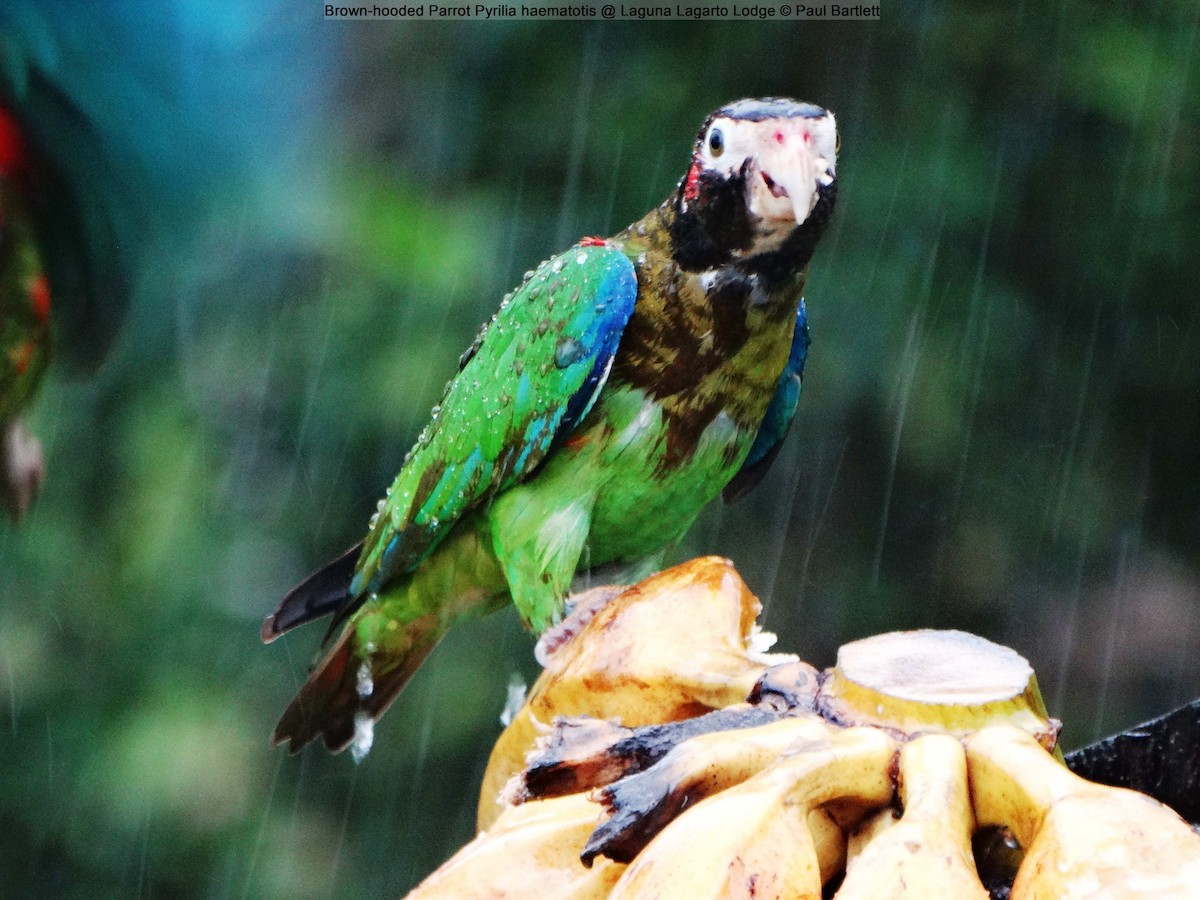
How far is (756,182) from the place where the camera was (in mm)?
1179

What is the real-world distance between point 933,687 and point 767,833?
117 millimetres

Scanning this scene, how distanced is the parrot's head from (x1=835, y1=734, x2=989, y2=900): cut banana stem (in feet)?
2.17

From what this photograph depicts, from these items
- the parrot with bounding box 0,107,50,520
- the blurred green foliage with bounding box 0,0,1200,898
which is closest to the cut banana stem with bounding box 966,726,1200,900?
the parrot with bounding box 0,107,50,520

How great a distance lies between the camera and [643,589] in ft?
2.34

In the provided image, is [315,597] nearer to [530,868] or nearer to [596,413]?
[596,413]

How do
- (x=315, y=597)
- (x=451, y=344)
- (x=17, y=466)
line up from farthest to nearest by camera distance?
1. (x=451, y=344)
2. (x=315, y=597)
3. (x=17, y=466)

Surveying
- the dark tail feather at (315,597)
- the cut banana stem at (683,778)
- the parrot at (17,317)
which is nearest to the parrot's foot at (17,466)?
the parrot at (17,317)

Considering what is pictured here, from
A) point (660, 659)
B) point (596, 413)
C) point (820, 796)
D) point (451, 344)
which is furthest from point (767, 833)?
point (451, 344)

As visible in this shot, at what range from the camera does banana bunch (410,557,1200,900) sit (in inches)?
17.6

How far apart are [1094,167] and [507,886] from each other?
175cm

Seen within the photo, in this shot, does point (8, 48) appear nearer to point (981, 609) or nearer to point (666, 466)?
point (666, 466)

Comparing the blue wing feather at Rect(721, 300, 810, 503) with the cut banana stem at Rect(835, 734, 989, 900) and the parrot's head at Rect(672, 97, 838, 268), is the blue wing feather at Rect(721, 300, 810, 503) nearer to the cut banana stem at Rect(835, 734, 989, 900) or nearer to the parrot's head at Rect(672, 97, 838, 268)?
the parrot's head at Rect(672, 97, 838, 268)

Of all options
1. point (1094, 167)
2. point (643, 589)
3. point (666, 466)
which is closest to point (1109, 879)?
point (643, 589)

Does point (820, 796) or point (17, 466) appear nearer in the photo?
point (820, 796)
